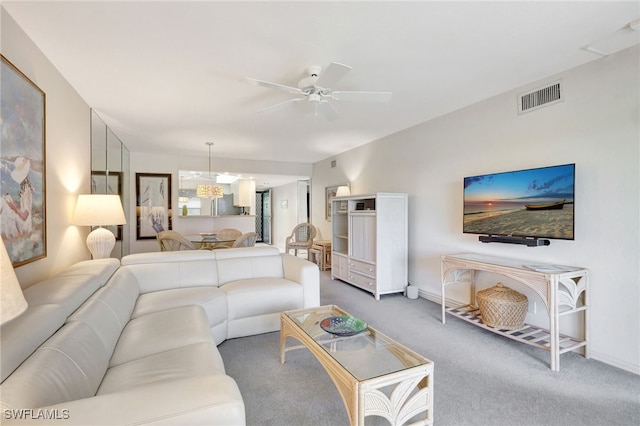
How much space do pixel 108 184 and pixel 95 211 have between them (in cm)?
169

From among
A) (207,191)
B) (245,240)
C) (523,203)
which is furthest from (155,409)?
(207,191)

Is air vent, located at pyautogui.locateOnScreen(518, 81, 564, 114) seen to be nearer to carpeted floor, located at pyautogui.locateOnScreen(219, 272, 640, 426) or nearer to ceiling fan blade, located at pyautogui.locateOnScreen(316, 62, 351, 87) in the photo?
ceiling fan blade, located at pyautogui.locateOnScreen(316, 62, 351, 87)

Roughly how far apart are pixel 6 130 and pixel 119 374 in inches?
60.5

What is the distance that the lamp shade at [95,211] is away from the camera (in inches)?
105

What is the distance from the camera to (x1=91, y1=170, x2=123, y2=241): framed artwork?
3501 mm

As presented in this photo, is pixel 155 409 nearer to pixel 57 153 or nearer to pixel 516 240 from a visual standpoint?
pixel 57 153

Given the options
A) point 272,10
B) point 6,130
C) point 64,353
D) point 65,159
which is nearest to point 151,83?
point 65,159

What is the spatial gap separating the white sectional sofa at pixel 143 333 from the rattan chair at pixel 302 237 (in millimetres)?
2646

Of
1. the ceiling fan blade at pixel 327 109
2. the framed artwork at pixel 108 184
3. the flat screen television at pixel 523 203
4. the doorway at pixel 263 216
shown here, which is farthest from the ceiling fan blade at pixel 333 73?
the doorway at pixel 263 216

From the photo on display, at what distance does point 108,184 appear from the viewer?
13.5 feet

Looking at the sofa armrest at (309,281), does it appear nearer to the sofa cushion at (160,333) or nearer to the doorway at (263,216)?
the sofa cushion at (160,333)

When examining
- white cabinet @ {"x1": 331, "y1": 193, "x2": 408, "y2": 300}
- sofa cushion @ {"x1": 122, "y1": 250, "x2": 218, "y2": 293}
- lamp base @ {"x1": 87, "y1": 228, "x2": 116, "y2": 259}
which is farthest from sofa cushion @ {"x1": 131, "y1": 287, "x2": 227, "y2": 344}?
white cabinet @ {"x1": 331, "y1": 193, "x2": 408, "y2": 300}

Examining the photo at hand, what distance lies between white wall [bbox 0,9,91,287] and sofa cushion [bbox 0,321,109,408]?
0.91m

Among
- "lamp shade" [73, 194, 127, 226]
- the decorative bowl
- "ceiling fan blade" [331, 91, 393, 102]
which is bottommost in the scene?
the decorative bowl
